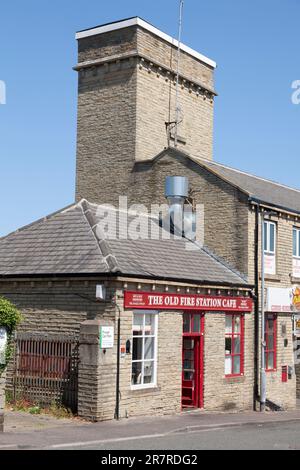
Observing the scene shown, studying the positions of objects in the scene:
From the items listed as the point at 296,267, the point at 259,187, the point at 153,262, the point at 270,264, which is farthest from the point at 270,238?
the point at 153,262

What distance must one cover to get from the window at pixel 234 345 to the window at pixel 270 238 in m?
3.07

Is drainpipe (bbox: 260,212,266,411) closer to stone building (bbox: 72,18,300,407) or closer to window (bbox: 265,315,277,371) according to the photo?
stone building (bbox: 72,18,300,407)

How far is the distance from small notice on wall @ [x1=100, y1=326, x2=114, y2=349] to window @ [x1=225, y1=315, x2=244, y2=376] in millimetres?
6429

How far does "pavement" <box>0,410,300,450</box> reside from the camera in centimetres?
1356

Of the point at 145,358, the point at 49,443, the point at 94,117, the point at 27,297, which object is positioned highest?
the point at 94,117

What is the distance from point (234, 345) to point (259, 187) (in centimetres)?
794

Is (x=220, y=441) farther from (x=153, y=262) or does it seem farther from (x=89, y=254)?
(x=153, y=262)

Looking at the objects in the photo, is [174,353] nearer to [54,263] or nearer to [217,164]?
[54,263]

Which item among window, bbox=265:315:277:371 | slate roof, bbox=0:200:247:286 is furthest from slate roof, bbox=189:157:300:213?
window, bbox=265:315:277:371

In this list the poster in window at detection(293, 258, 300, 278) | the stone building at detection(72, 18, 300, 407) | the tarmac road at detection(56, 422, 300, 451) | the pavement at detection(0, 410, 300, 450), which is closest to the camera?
the tarmac road at detection(56, 422, 300, 451)

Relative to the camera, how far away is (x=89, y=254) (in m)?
19.1

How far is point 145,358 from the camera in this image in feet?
62.6
